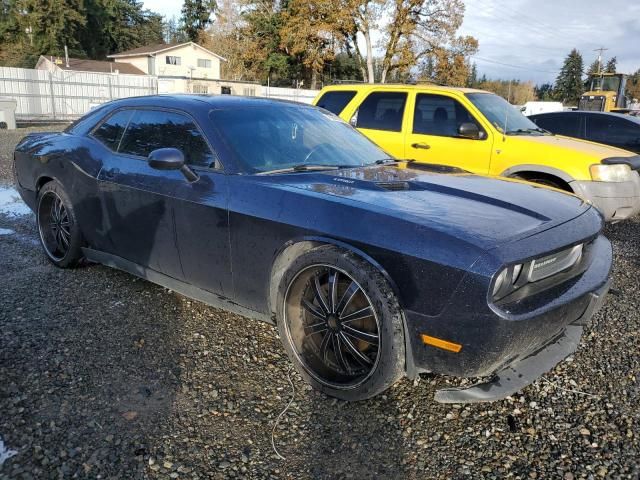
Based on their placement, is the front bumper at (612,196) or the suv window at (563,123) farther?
the suv window at (563,123)

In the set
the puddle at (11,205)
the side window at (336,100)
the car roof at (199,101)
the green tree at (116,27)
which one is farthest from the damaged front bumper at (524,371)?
the green tree at (116,27)

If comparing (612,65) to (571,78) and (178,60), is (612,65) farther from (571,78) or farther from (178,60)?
(178,60)

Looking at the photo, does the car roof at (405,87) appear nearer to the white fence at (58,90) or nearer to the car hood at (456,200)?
the car hood at (456,200)

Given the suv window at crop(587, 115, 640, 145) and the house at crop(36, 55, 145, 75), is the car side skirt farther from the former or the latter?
the house at crop(36, 55, 145, 75)

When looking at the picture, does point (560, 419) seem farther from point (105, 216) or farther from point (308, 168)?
point (105, 216)

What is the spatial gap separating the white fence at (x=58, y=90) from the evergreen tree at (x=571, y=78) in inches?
2805

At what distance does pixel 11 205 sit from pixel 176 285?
483 cm

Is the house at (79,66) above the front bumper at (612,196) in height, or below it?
above

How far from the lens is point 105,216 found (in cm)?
393

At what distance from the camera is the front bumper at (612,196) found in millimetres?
5770

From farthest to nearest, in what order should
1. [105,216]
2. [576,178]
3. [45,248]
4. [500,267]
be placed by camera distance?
[576,178]
[45,248]
[105,216]
[500,267]

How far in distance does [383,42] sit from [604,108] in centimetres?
1876

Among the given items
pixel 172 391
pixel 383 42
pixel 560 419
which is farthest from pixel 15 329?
pixel 383 42

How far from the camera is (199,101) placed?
361 cm
